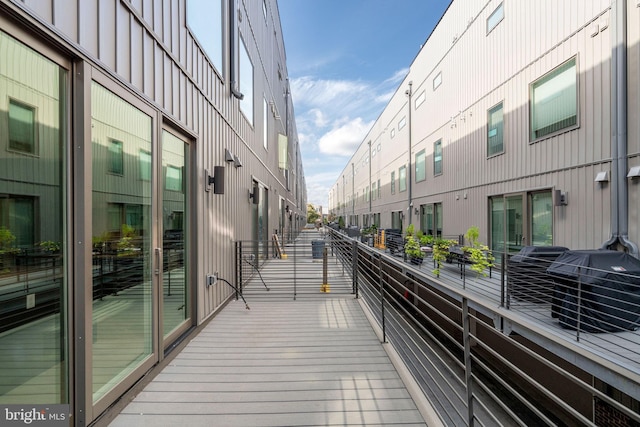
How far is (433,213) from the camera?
11.8 m

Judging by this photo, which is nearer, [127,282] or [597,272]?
[127,282]

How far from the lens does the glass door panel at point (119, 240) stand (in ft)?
6.61

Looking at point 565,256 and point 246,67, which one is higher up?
point 246,67

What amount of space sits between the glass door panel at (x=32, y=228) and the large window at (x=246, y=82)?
14.9 feet

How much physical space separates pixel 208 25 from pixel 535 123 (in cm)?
676

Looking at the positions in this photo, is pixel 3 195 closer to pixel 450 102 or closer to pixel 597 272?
pixel 597 272

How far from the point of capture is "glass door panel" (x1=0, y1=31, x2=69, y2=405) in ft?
4.85

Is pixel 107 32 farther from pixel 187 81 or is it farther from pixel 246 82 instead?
pixel 246 82

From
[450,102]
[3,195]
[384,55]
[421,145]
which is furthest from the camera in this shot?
[384,55]

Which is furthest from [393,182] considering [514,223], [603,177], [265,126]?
[603,177]

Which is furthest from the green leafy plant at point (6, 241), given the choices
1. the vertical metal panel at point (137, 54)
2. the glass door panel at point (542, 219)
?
the glass door panel at point (542, 219)

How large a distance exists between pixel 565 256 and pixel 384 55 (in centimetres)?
1851

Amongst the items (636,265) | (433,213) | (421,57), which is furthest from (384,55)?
(636,265)

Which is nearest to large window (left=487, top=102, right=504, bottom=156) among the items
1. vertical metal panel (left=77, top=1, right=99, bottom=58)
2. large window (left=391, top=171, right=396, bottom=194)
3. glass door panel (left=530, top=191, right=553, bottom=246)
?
glass door panel (left=530, top=191, right=553, bottom=246)
